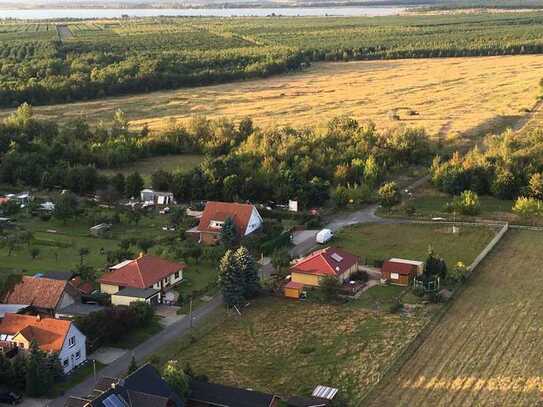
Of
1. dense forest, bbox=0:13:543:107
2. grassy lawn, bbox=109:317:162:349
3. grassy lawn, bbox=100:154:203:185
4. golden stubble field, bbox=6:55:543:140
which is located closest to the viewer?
grassy lawn, bbox=109:317:162:349

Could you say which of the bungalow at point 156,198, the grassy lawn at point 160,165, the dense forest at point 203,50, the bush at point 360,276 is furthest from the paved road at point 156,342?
the dense forest at point 203,50

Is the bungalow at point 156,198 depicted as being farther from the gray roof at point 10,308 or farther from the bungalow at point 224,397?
the bungalow at point 224,397

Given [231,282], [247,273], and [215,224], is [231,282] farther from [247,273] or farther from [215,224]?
[215,224]

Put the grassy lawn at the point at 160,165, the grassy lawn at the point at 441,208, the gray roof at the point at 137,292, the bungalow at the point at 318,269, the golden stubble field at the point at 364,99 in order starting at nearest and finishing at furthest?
the gray roof at the point at 137,292
the bungalow at the point at 318,269
the grassy lawn at the point at 441,208
the grassy lawn at the point at 160,165
the golden stubble field at the point at 364,99

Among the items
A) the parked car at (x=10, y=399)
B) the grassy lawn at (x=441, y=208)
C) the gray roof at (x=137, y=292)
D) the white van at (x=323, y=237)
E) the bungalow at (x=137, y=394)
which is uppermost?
the bungalow at (x=137, y=394)

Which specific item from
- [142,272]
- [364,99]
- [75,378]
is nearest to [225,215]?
[142,272]

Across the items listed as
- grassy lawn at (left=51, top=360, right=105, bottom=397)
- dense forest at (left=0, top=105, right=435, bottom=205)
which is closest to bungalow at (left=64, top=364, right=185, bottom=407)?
grassy lawn at (left=51, top=360, right=105, bottom=397)

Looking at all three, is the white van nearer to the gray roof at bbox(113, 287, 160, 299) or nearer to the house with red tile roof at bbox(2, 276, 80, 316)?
the gray roof at bbox(113, 287, 160, 299)
